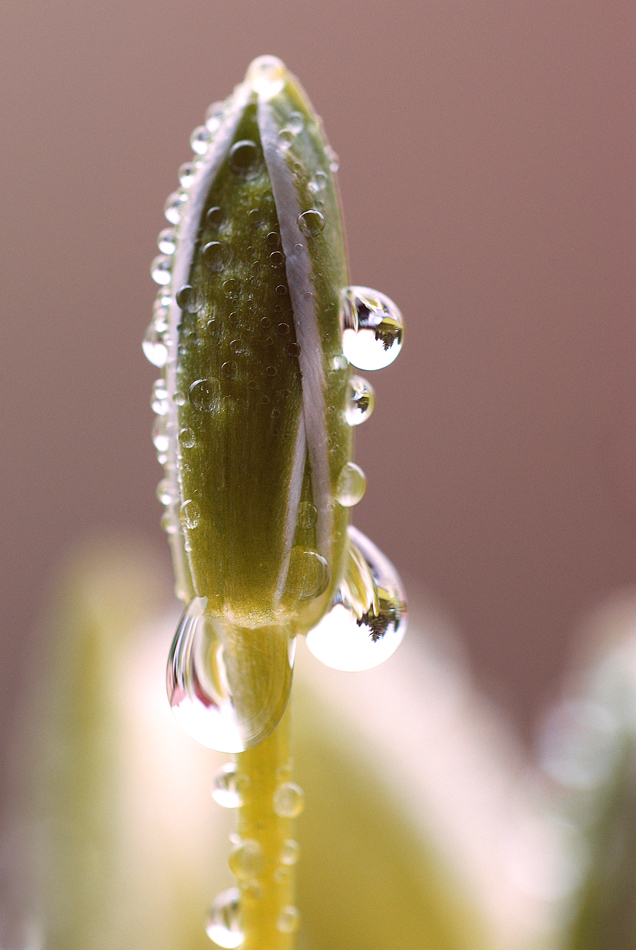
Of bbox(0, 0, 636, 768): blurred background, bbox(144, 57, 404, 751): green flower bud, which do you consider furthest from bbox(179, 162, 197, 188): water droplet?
bbox(0, 0, 636, 768): blurred background

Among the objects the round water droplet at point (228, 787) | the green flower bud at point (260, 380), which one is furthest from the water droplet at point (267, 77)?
the round water droplet at point (228, 787)

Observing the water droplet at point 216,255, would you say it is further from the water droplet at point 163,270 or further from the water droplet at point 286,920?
the water droplet at point 286,920

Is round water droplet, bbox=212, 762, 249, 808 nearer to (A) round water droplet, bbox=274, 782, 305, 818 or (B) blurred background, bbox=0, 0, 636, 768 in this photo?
(A) round water droplet, bbox=274, 782, 305, 818

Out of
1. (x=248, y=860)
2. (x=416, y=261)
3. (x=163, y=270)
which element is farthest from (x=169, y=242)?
(x=416, y=261)

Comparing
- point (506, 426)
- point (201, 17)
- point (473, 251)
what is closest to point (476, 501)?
point (506, 426)

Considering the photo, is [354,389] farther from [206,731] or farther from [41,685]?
[41,685]
